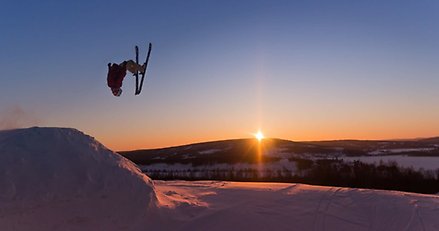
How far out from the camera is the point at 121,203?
8.61 metres

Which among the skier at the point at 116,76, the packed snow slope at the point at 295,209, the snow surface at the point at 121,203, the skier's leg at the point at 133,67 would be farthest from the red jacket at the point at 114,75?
the packed snow slope at the point at 295,209

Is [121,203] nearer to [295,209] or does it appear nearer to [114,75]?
[114,75]

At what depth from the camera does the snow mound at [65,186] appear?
779 centimetres

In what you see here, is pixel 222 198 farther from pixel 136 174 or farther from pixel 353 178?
pixel 353 178

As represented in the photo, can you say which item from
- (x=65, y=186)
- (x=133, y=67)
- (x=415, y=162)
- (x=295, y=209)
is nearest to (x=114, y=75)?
(x=133, y=67)

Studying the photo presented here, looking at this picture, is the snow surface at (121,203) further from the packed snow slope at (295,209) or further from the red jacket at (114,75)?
the red jacket at (114,75)

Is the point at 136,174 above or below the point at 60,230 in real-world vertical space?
above

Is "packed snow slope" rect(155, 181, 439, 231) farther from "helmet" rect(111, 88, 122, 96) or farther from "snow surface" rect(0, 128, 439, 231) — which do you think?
"helmet" rect(111, 88, 122, 96)

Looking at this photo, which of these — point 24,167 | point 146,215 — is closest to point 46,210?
point 24,167

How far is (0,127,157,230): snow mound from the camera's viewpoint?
7793 millimetres

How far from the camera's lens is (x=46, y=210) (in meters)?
7.91

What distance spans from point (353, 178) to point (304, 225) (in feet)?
60.2

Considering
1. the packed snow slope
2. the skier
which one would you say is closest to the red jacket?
the skier

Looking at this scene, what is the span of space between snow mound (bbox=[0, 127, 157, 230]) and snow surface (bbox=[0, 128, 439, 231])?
0.05 ft
